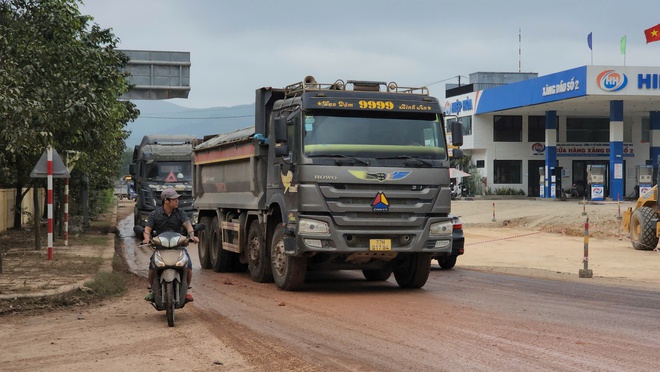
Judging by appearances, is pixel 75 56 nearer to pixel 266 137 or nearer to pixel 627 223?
pixel 266 137

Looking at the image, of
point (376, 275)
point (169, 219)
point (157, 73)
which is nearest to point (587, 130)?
point (157, 73)

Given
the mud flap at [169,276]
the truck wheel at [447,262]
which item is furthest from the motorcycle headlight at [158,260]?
the truck wheel at [447,262]

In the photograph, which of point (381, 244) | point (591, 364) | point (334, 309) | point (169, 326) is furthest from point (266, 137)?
point (591, 364)

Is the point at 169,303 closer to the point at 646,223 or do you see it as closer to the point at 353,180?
the point at 353,180

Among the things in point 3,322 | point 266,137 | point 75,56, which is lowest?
point 3,322

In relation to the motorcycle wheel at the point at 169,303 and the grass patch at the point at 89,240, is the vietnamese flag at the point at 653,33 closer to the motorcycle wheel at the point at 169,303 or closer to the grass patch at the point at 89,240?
the grass patch at the point at 89,240

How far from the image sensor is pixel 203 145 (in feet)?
67.7

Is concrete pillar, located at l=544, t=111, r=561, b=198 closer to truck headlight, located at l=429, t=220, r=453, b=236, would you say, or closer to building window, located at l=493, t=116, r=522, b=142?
building window, located at l=493, t=116, r=522, b=142

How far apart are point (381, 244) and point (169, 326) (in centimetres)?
413

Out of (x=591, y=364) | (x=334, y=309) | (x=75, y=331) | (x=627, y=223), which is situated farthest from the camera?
(x=627, y=223)

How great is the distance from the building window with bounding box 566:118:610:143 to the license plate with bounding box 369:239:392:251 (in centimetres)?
5395

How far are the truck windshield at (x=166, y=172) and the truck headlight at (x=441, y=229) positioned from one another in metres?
19.9

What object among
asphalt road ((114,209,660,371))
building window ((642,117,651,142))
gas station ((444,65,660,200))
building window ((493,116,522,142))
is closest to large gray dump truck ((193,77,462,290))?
asphalt road ((114,209,660,371))

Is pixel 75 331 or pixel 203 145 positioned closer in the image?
pixel 75 331
